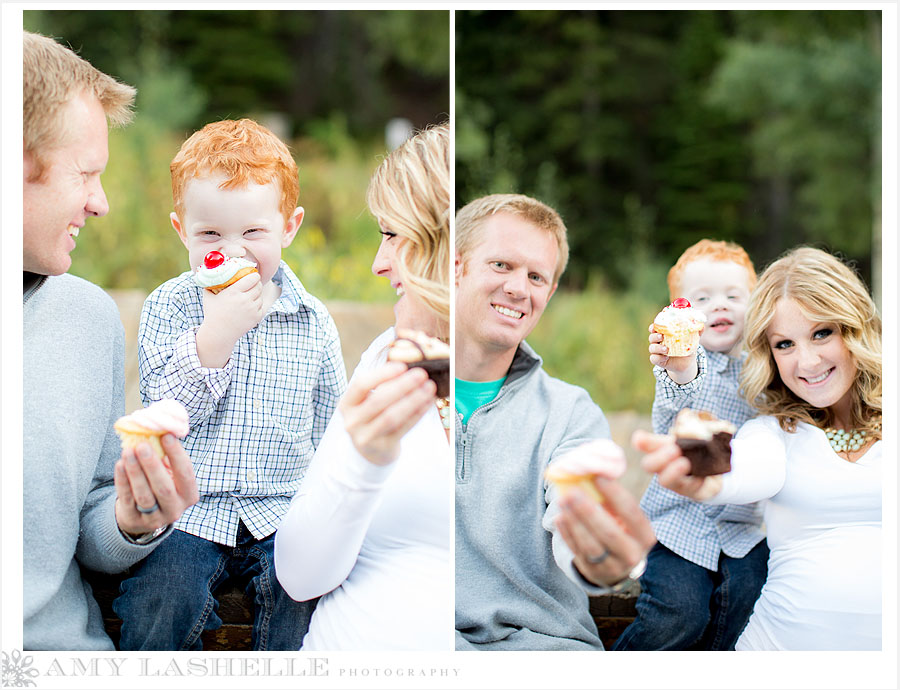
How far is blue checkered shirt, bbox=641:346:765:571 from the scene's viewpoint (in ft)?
7.65

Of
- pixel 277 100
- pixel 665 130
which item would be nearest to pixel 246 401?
pixel 277 100

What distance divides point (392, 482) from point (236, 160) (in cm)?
88

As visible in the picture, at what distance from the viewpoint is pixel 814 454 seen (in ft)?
7.14

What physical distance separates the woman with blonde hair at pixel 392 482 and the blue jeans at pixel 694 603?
57 cm

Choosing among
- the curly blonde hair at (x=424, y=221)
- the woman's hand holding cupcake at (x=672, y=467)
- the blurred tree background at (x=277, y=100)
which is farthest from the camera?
the blurred tree background at (x=277, y=100)

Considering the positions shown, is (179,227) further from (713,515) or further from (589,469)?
(713,515)

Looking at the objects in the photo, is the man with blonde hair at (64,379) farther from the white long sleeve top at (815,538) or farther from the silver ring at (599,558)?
the white long sleeve top at (815,538)

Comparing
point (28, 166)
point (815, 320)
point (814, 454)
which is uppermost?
point (28, 166)

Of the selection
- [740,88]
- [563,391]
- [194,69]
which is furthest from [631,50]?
[563,391]

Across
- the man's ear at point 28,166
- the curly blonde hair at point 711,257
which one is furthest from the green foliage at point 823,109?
the man's ear at point 28,166

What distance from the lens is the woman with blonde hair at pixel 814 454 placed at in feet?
7.04

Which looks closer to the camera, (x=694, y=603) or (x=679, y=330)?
(x=679, y=330)

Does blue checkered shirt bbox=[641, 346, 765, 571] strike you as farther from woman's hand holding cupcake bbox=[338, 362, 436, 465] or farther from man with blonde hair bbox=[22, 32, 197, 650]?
man with blonde hair bbox=[22, 32, 197, 650]

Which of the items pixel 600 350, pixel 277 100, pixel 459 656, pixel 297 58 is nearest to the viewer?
pixel 459 656
